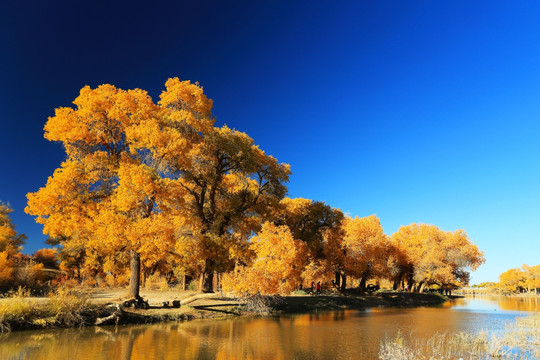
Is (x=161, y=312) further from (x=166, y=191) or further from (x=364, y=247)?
(x=364, y=247)

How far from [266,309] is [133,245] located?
1115cm

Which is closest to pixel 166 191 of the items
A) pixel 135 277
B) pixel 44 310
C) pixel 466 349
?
pixel 135 277

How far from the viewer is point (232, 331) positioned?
757 inches

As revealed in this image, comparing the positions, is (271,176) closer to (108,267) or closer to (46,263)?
(108,267)

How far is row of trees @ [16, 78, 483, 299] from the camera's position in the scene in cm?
2173

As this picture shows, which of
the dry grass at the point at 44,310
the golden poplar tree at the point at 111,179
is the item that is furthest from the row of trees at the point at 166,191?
the dry grass at the point at 44,310

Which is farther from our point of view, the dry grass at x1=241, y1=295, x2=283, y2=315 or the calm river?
the dry grass at x1=241, y1=295, x2=283, y2=315

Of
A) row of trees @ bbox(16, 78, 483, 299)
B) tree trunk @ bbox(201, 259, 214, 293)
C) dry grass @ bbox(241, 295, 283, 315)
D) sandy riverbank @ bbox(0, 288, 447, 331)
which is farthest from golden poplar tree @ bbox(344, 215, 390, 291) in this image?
tree trunk @ bbox(201, 259, 214, 293)

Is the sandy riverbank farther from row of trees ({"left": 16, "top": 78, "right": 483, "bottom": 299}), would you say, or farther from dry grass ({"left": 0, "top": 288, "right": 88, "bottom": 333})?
row of trees ({"left": 16, "top": 78, "right": 483, "bottom": 299})

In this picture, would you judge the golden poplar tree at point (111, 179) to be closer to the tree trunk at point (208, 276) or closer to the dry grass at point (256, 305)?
the tree trunk at point (208, 276)

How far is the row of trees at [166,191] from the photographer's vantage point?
21734mm

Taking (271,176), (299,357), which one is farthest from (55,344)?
(271,176)

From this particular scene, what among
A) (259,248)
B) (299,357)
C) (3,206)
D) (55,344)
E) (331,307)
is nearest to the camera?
(299,357)

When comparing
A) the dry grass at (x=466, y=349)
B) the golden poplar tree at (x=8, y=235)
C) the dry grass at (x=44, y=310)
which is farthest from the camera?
the golden poplar tree at (x=8, y=235)
